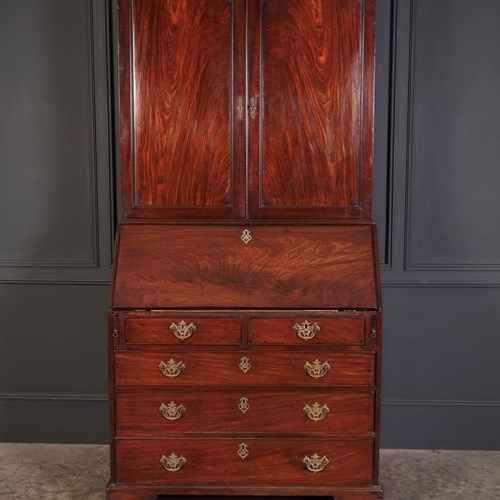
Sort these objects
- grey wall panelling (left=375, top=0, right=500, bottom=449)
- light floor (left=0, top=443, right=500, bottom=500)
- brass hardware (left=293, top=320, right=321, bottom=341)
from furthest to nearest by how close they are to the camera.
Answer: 1. grey wall panelling (left=375, top=0, right=500, bottom=449)
2. light floor (left=0, top=443, right=500, bottom=500)
3. brass hardware (left=293, top=320, right=321, bottom=341)

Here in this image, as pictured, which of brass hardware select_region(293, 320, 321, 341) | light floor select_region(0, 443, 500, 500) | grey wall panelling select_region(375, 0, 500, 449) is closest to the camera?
brass hardware select_region(293, 320, 321, 341)

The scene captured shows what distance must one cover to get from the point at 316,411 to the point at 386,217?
1213mm

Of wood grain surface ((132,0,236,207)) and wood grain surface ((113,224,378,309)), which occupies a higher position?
wood grain surface ((132,0,236,207))

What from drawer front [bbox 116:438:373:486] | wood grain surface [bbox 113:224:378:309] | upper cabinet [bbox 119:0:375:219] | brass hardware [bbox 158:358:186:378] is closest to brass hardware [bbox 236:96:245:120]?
upper cabinet [bbox 119:0:375:219]

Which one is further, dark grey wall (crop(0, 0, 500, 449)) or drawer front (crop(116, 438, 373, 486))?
dark grey wall (crop(0, 0, 500, 449))

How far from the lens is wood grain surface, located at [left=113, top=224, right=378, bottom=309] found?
8.15 feet

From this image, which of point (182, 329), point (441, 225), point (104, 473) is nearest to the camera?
point (182, 329)

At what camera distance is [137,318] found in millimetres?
2469

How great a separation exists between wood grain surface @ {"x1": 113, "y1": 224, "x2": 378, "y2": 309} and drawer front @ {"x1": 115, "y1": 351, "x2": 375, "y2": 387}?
0.70 ft

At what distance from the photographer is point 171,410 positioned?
249 cm

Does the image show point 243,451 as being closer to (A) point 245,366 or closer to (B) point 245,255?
(A) point 245,366

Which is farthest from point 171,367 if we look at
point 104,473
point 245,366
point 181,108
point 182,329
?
point 181,108

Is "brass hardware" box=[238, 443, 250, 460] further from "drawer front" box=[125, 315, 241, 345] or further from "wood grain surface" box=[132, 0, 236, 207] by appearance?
"wood grain surface" box=[132, 0, 236, 207]

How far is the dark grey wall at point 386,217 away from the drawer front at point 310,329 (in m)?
0.81
